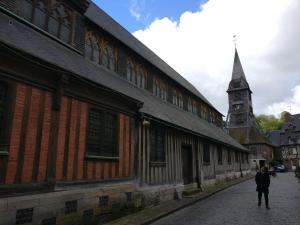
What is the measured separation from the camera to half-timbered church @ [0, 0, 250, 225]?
5828 mm

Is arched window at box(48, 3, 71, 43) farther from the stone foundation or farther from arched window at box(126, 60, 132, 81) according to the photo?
the stone foundation

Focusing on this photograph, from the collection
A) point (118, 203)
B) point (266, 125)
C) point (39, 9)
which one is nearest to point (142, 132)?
point (118, 203)

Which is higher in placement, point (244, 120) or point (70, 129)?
point (244, 120)

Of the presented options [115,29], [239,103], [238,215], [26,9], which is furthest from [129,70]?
[239,103]

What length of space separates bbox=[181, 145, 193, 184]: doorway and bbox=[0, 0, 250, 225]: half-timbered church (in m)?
1.20

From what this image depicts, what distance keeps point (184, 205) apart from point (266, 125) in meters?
73.4

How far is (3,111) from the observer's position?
18.7 ft

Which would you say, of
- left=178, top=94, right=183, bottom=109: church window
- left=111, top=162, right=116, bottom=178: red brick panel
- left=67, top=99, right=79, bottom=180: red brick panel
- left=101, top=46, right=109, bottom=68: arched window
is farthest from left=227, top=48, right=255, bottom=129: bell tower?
left=67, top=99, right=79, bottom=180: red brick panel

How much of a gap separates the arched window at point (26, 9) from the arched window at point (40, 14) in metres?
0.17

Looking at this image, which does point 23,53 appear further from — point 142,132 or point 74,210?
point 142,132

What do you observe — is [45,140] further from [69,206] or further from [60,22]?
[60,22]

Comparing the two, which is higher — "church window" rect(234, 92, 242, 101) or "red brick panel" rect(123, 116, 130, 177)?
"church window" rect(234, 92, 242, 101)

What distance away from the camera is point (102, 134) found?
27.5 ft

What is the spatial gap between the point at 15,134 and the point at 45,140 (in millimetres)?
800
